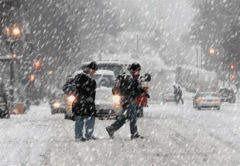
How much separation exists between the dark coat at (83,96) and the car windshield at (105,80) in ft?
20.9

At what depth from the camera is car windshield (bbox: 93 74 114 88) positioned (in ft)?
51.2

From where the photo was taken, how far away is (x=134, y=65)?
9453mm

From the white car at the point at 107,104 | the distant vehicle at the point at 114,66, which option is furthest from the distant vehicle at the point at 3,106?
the white car at the point at 107,104

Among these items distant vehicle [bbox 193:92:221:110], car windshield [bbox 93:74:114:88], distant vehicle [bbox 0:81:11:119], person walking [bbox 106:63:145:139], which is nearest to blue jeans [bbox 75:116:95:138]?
person walking [bbox 106:63:145:139]

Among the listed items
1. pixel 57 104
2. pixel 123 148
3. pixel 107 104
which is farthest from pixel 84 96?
pixel 57 104

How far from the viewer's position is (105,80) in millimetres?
15766

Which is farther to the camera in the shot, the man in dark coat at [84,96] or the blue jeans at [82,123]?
the blue jeans at [82,123]

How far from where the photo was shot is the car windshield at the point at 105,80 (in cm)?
1560

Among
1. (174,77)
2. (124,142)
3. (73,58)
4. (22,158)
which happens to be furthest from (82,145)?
(174,77)

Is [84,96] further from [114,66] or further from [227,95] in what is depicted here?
[227,95]

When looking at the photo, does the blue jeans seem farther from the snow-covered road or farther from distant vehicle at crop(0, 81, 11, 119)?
distant vehicle at crop(0, 81, 11, 119)

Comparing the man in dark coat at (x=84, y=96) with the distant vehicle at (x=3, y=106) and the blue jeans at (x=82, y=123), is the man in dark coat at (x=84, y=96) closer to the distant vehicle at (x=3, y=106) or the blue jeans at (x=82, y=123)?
the blue jeans at (x=82, y=123)

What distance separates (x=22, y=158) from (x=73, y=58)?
41910 mm

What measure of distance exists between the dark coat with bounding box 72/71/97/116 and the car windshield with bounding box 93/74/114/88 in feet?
20.9
